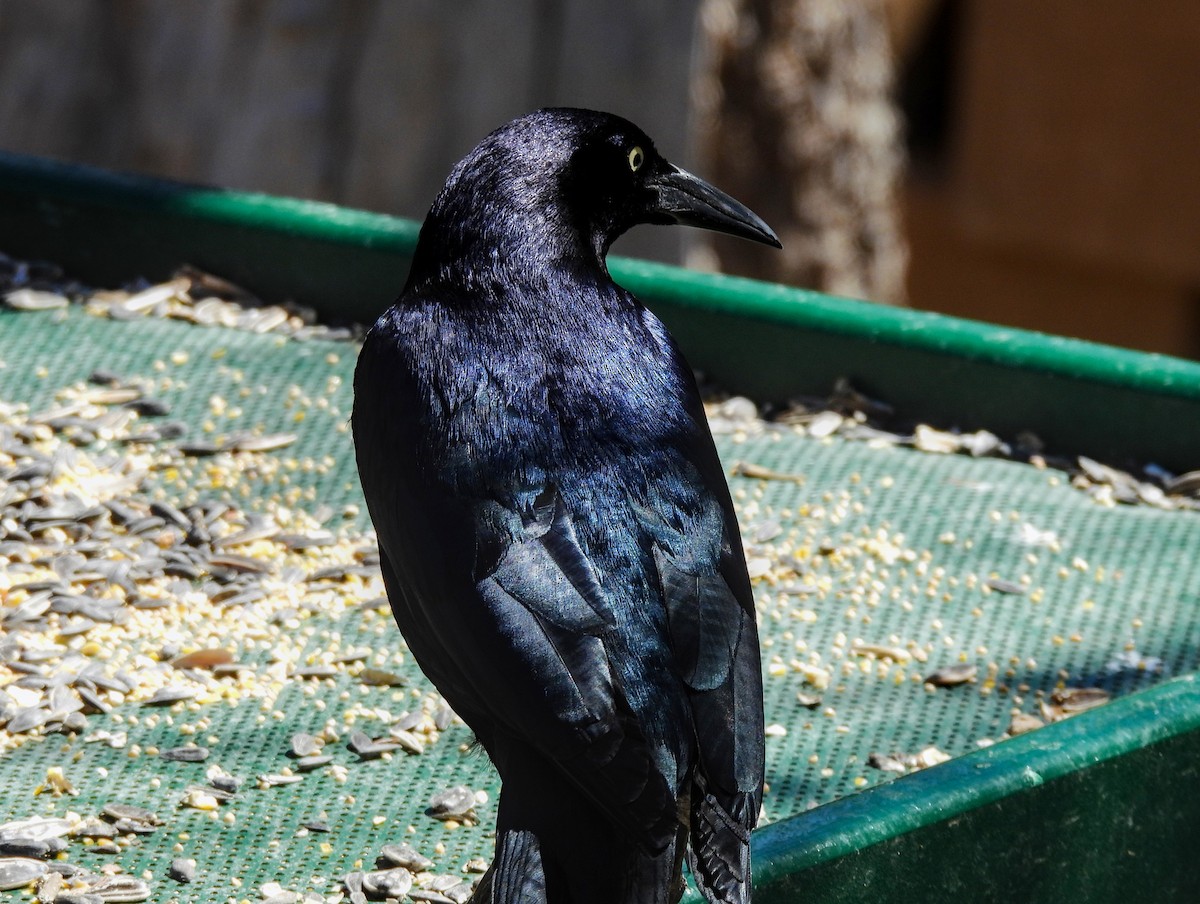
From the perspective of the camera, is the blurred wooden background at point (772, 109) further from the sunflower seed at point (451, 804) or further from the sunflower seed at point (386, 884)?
the sunflower seed at point (386, 884)

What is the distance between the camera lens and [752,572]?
12.0 ft

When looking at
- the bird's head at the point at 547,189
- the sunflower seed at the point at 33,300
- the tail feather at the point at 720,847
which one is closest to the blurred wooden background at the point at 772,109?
the sunflower seed at the point at 33,300

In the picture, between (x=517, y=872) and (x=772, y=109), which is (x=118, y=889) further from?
Answer: (x=772, y=109)

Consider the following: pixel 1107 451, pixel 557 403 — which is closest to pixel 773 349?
pixel 1107 451

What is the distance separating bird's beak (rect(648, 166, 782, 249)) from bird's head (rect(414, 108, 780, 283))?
0.14 ft

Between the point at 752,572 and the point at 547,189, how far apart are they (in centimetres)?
118

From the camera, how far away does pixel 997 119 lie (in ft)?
32.4

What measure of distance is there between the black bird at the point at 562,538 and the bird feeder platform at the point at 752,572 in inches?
9.6

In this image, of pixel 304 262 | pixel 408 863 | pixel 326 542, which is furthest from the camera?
pixel 304 262

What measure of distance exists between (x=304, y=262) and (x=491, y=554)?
8.15ft

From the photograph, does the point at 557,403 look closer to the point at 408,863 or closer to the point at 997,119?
the point at 408,863

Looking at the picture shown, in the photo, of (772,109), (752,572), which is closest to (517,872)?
(752,572)

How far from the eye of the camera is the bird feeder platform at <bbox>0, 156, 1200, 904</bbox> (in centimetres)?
265

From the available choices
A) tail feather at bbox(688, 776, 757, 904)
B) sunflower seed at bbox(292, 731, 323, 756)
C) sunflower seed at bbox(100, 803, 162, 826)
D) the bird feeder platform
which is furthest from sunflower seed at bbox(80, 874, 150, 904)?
tail feather at bbox(688, 776, 757, 904)
